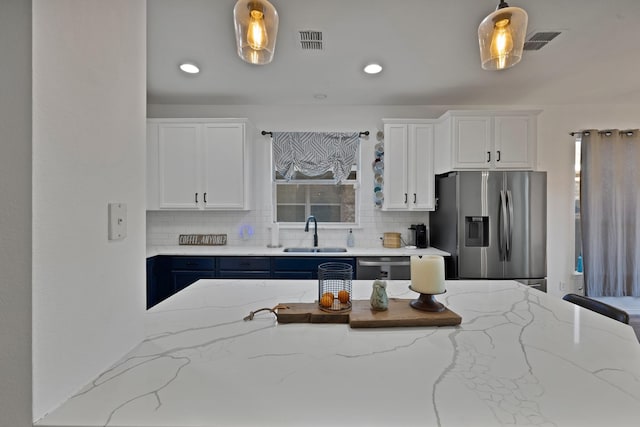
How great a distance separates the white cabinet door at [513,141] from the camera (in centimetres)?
321

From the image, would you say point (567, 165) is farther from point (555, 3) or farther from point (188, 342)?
point (188, 342)

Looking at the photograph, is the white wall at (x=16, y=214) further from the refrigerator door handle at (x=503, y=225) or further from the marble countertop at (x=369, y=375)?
the refrigerator door handle at (x=503, y=225)

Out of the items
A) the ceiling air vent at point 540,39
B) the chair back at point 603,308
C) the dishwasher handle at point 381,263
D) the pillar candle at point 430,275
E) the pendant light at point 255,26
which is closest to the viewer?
the pendant light at point 255,26

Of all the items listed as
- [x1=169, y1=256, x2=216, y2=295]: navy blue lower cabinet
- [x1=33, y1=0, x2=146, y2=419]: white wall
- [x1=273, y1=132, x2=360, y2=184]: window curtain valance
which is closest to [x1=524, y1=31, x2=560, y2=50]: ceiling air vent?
[x1=273, y1=132, x2=360, y2=184]: window curtain valance

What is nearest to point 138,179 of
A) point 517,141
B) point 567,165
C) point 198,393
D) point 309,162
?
point 198,393

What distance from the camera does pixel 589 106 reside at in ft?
12.1

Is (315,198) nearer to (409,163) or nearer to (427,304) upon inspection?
(409,163)

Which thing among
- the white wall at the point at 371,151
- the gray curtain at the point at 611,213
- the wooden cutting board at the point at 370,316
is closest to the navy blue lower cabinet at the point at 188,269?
the white wall at the point at 371,151

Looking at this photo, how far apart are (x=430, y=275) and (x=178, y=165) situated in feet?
10.1

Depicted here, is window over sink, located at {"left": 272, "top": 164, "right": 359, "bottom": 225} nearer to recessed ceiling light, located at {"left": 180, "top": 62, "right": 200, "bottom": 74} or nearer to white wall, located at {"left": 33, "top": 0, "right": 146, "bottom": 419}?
recessed ceiling light, located at {"left": 180, "top": 62, "right": 200, "bottom": 74}

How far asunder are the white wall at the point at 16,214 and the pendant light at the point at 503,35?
1.39 m

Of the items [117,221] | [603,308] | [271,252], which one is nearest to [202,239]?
[271,252]

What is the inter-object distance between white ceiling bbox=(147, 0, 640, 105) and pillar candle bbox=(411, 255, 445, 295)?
1772 millimetres

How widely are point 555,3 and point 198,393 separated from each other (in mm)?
2857
